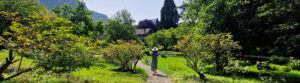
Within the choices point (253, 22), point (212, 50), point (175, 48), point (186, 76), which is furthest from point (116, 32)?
point (212, 50)

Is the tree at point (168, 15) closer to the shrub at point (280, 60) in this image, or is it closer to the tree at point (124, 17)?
the tree at point (124, 17)

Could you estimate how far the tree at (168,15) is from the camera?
6034cm

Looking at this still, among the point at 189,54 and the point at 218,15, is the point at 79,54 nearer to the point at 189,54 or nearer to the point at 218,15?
the point at 189,54

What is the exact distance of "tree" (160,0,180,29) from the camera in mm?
60344

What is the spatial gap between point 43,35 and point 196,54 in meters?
7.17

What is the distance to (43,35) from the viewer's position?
16.8ft

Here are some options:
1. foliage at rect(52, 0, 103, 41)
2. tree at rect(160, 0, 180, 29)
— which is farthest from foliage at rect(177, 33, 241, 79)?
tree at rect(160, 0, 180, 29)

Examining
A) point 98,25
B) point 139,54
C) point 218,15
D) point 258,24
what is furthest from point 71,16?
point 258,24

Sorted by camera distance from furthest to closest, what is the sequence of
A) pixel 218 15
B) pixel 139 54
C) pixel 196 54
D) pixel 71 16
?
pixel 71 16
pixel 218 15
pixel 139 54
pixel 196 54

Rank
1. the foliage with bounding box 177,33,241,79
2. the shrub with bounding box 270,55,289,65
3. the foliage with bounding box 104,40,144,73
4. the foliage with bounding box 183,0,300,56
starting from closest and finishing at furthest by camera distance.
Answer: the foliage with bounding box 177,33,241,79 → the foliage with bounding box 183,0,300,56 → the foliage with bounding box 104,40,144,73 → the shrub with bounding box 270,55,289,65

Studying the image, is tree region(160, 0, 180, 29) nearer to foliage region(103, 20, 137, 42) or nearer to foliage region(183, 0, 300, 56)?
foliage region(103, 20, 137, 42)

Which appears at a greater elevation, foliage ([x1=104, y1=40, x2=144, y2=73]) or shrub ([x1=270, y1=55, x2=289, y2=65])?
foliage ([x1=104, y1=40, x2=144, y2=73])

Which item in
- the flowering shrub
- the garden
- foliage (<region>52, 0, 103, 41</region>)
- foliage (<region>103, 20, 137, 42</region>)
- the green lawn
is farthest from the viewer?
foliage (<region>103, 20, 137, 42</region>)

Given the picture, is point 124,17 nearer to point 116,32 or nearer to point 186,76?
point 116,32
